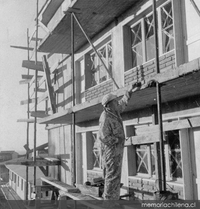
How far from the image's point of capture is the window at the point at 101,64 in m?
9.20

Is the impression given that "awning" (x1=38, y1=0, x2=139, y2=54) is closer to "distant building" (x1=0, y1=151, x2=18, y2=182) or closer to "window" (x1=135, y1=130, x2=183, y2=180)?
"window" (x1=135, y1=130, x2=183, y2=180)

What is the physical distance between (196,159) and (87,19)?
16.4 ft

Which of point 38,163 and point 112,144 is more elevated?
point 112,144

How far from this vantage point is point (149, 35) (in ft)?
23.8

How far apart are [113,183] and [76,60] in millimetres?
7495

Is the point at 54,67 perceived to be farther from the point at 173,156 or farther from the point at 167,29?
the point at 173,156

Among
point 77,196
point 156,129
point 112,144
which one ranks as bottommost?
point 77,196

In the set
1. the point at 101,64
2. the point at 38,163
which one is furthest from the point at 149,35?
the point at 38,163

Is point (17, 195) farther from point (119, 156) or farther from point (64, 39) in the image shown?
point (119, 156)

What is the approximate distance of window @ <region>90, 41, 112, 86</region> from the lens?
9.20m

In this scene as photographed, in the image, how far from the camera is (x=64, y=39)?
389 inches

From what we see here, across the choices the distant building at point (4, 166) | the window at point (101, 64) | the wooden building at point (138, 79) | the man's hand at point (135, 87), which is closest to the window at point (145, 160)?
the wooden building at point (138, 79)

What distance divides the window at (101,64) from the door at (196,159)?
3.98 metres

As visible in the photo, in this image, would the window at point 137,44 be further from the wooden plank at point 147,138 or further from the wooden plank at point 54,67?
the wooden plank at point 54,67
